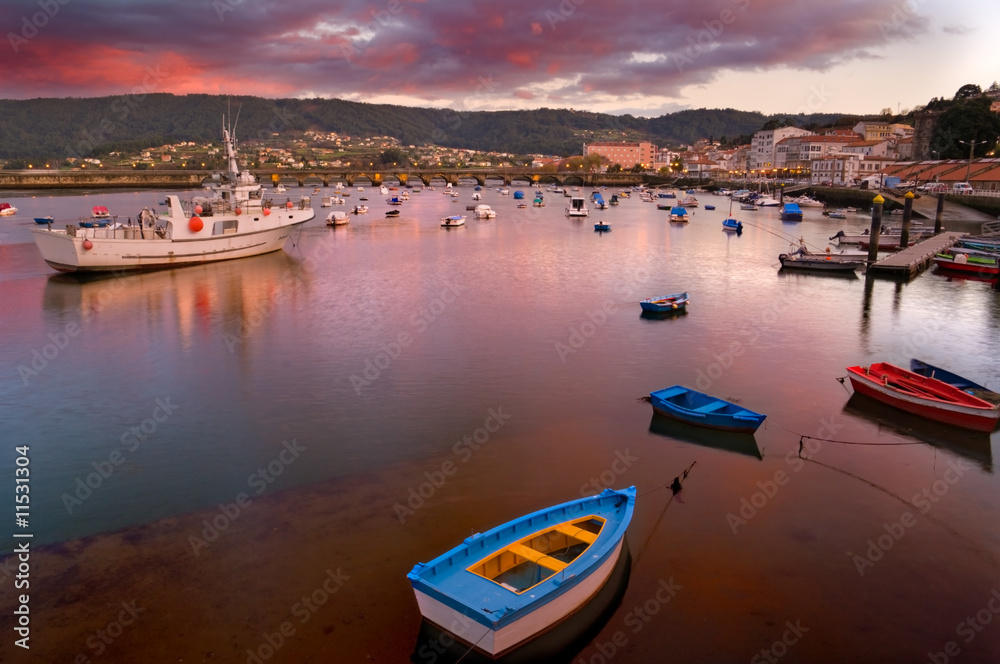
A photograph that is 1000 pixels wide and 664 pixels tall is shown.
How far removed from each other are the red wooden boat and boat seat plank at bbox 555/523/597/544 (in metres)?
10.2

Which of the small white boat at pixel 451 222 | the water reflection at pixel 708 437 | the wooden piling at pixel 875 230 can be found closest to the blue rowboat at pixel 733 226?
the wooden piling at pixel 875 230

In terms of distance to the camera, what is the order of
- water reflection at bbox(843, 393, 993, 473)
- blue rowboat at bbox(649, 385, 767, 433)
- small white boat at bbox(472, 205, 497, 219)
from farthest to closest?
1. small white boat at bbox(472, 205, 497, 219)
2. blue rowboat at bbox(649, 385, 767, 433)
3. water reflection at bbox(843, 393, 993, 473)

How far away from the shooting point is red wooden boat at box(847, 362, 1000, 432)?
48.0ft

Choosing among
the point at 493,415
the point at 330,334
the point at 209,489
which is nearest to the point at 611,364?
the point at 493,415

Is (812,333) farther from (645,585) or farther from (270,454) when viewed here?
(270,454)

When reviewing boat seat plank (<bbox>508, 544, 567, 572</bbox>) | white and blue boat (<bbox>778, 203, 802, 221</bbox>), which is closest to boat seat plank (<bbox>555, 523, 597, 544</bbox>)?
boat seat plank (<bbox>508, 544, 567, 572</bbox>)

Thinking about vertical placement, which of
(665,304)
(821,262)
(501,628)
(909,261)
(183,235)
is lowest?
(501,628)

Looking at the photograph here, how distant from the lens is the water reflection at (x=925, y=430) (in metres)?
14.0

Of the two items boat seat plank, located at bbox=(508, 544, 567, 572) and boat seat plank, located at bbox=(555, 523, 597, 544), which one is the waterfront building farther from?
boat seat plank, located at bbox=(508, 544, 567, 572)

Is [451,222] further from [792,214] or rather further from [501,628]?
[501,628]

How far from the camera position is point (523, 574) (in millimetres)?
8773

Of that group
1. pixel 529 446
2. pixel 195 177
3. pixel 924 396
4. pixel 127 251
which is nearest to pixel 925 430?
pixel 924 396

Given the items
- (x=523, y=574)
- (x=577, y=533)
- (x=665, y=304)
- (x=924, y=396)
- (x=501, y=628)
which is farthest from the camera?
(x=665, y=304)

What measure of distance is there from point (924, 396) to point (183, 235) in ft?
107
